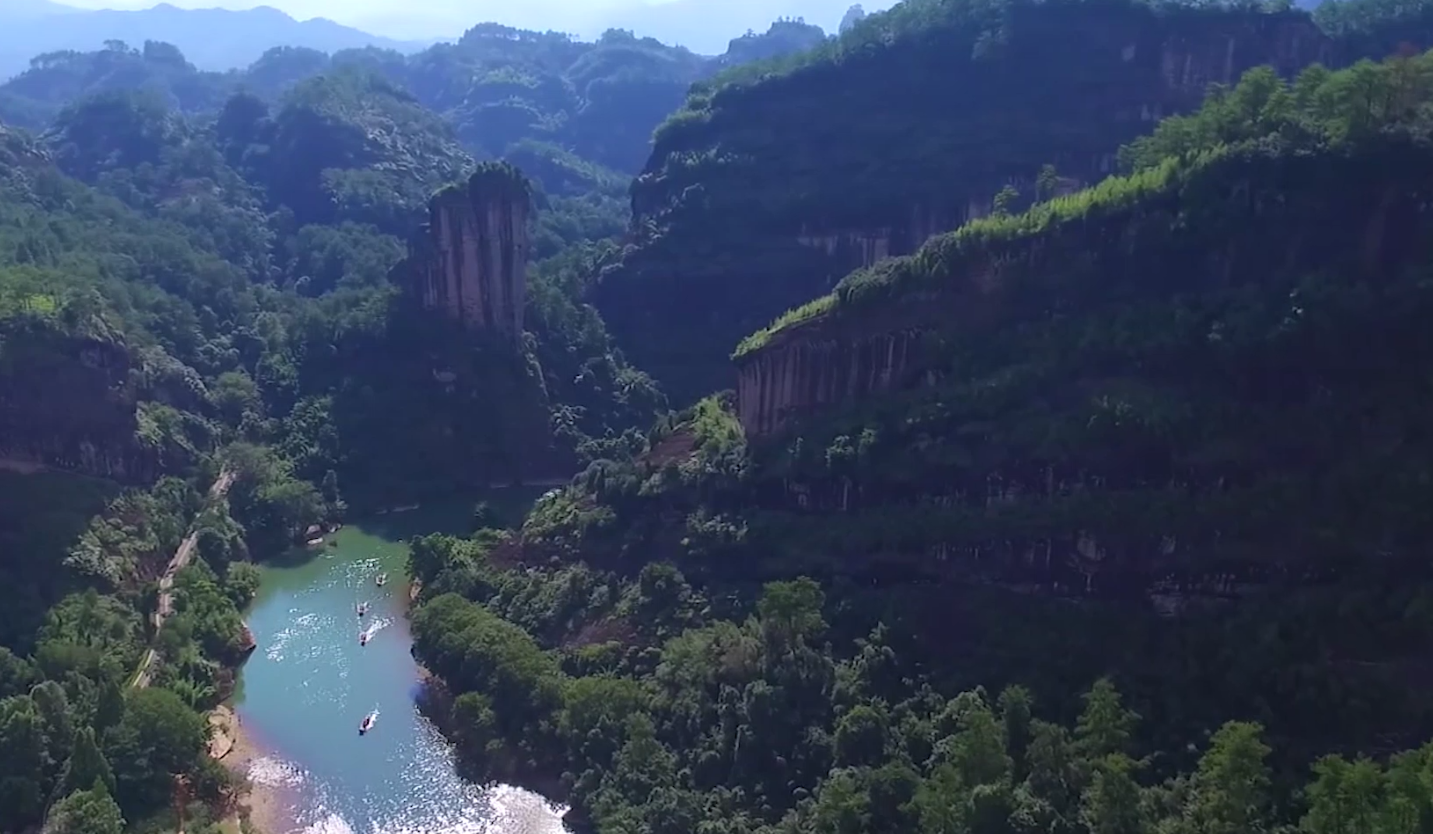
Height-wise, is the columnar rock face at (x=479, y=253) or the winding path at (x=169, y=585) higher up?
the columnar rock face at (x=479, y=253)

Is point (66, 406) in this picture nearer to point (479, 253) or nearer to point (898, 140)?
point (479, 253)

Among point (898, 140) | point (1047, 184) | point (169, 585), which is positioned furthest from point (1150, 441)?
point (898, 140)

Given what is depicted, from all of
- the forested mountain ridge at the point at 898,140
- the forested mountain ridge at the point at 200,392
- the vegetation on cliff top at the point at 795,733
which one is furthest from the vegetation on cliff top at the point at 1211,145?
the forested mountain ridge at the point at 898,140

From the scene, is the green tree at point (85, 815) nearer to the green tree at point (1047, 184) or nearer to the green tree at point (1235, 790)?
the green tree at point (1235, 790)

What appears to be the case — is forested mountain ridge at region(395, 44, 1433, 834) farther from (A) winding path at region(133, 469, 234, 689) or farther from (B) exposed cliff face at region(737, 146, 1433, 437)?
(A) winding path at region(133, 469, 234, 689)

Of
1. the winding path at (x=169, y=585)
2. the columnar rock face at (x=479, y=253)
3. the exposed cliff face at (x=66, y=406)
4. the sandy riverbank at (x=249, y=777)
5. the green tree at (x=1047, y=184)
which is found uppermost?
the green tree at (x=1047, y=184)

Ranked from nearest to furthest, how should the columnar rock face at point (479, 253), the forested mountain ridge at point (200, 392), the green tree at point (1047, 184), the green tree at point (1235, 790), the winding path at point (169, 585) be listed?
the green tree at point (1235, 790), the forested mountain ridge at point (200, 392), the winding path at point (169, 585), the green tree at point (1047, 184), the columnar rock face at point (479, 253)
